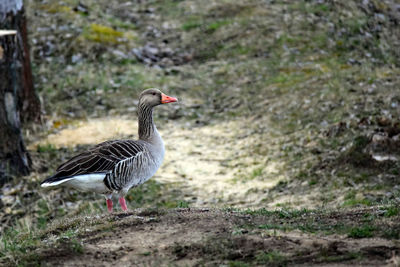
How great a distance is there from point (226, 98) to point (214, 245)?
372 inches

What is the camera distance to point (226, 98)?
14844 millimetres

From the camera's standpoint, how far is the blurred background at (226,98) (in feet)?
35.2

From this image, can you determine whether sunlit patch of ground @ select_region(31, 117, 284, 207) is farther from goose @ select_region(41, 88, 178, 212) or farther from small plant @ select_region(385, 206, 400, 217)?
small plant @ select_region(385, 206, 400, 217)

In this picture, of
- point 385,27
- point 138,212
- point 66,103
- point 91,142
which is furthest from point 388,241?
point 385,27

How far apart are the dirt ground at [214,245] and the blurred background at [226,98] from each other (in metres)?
2.67

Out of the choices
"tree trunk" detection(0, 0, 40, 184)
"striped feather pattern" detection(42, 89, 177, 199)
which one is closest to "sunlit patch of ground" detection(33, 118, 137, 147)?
"tree trunk" detection(0, 0, 40, 184)

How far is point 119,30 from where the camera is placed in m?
18.2

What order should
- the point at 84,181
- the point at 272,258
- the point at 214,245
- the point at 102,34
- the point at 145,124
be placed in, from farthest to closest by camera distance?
1. the point at 102,34
2. the point at 145,124
3. the point at 84,181
4. the point at 214,245
5. the point at 272,258

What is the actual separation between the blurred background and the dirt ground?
2.67 m

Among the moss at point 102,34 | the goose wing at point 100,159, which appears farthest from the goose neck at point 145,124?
the moss at point 102,34

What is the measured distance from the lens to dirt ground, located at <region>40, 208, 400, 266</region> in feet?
17.1

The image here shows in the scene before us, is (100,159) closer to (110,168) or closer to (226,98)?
(110,168)

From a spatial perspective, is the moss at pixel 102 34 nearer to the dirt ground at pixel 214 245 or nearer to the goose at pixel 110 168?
the goose at pixel 110 168

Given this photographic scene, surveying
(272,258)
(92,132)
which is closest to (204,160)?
(92,132)
